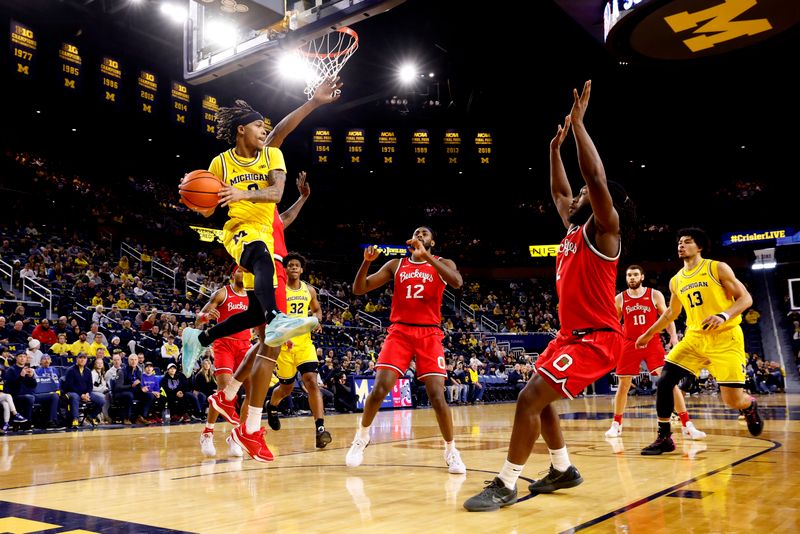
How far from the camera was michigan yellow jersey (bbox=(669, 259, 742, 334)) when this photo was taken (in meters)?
6.11

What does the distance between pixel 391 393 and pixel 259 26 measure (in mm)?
9794

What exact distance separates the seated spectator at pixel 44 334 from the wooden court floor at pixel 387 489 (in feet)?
16.9

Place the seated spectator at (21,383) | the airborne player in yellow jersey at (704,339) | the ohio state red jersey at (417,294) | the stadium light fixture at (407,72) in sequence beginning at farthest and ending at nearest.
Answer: the stadium light fixture at (407,72) → the seated spectator at (21,383) → the airborne player in yellow jersey at (704,339) → the ohio state red jersey at (417,294)

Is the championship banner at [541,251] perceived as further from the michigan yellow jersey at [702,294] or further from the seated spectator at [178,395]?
the michigan yellow jersey at [702,294]

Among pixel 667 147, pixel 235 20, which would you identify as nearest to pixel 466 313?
pixel 667 147

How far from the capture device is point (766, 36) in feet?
39.5

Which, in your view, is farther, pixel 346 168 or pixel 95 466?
pixel 346 168

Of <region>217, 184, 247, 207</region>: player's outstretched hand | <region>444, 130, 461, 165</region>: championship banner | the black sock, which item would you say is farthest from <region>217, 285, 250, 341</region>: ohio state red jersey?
<region>444, 130, 461, 165</region>: championship banner

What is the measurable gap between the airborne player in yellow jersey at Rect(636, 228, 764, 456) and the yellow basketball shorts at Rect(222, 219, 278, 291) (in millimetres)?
3531

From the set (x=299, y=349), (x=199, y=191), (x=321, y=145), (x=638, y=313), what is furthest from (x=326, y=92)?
(x=321, y=145)

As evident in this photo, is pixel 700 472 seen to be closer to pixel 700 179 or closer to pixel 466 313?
pixel 466 313

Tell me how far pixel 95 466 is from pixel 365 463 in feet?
7.67

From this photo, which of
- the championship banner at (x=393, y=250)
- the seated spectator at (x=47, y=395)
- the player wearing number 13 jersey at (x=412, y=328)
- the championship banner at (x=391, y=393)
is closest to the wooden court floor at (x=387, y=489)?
the player wearing number 13 jersey at (x=412, y=328)

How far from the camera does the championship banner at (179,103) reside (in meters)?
23.3
